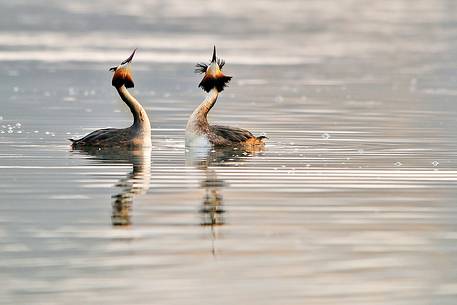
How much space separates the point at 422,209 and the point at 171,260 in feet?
12.2

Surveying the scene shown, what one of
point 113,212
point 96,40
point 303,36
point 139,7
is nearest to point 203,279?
point 113,212

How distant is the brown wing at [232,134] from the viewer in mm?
21250

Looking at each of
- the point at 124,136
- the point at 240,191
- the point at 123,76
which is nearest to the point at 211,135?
the point at 124,136

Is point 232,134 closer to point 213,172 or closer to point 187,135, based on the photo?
point 187,135

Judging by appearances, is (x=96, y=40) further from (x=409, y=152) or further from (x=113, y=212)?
(x=113, y=212)

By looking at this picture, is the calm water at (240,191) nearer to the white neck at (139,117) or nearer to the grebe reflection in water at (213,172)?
the grebe reflection in water at (213,172)

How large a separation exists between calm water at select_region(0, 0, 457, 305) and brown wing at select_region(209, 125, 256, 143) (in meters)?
0.49

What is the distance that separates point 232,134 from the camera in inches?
844

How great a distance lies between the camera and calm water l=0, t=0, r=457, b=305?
38.1ft

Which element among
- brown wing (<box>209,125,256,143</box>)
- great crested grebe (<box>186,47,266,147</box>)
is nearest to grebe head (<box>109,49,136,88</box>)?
great crested grebe (<box>186,47,266,147</box>)

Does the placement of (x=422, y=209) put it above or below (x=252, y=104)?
below

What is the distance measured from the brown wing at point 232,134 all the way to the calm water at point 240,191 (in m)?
0.49

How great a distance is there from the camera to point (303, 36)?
56.7m

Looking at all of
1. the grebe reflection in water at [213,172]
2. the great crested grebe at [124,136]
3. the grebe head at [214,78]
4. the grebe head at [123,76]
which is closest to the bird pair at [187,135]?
the great crested grebe at [124,136]
